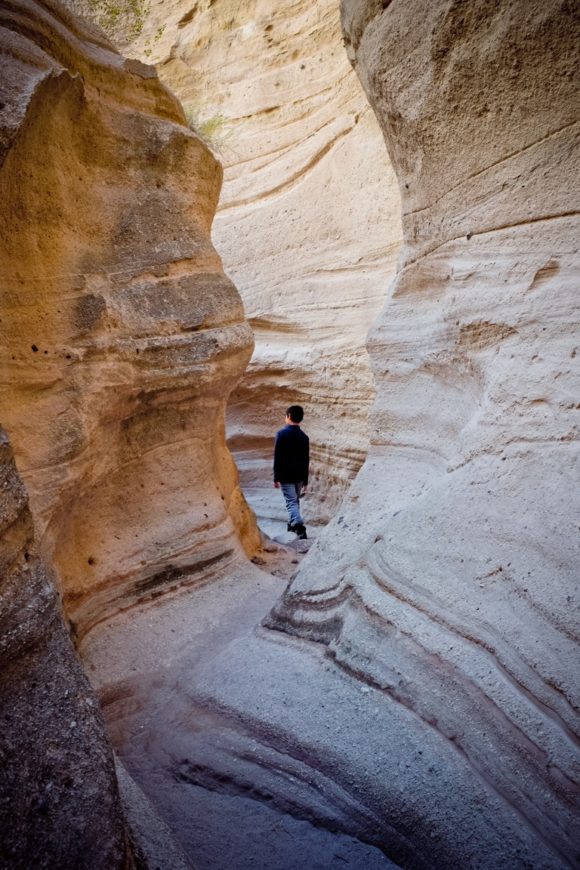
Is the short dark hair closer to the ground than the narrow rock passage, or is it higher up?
higher up

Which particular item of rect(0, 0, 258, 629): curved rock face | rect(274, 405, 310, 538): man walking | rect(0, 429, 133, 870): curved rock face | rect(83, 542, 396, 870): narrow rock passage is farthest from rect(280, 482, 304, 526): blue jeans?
rect(0, 429, 133, 870): curved rock face

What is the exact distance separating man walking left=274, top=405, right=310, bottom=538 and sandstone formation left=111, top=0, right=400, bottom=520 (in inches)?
47.0

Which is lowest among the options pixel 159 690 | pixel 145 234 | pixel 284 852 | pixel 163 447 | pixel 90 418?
pixel 284 852

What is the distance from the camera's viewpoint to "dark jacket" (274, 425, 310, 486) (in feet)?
20.4

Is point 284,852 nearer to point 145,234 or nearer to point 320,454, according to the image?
point 145,234

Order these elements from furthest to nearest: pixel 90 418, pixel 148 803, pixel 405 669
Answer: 1. pixel 90 418
2. pixel 405 669
3. pixel 148 803

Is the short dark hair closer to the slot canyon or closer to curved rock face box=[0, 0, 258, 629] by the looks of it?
the slot canyon

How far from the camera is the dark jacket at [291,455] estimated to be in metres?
6.21

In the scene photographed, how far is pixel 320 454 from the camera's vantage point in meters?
7.90

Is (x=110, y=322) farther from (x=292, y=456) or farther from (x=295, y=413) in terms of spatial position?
(x=292, y=456)

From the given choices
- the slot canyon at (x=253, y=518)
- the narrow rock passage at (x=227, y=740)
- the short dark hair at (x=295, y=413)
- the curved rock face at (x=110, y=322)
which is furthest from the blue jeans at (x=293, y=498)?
the narrow rock passage at (x=227, y=740)

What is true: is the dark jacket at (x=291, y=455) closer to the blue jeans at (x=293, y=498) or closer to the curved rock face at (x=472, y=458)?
the blue jeans at (x=293, y=498)

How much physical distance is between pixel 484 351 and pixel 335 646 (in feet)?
5.55

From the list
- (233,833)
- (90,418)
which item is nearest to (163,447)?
(90,418)
